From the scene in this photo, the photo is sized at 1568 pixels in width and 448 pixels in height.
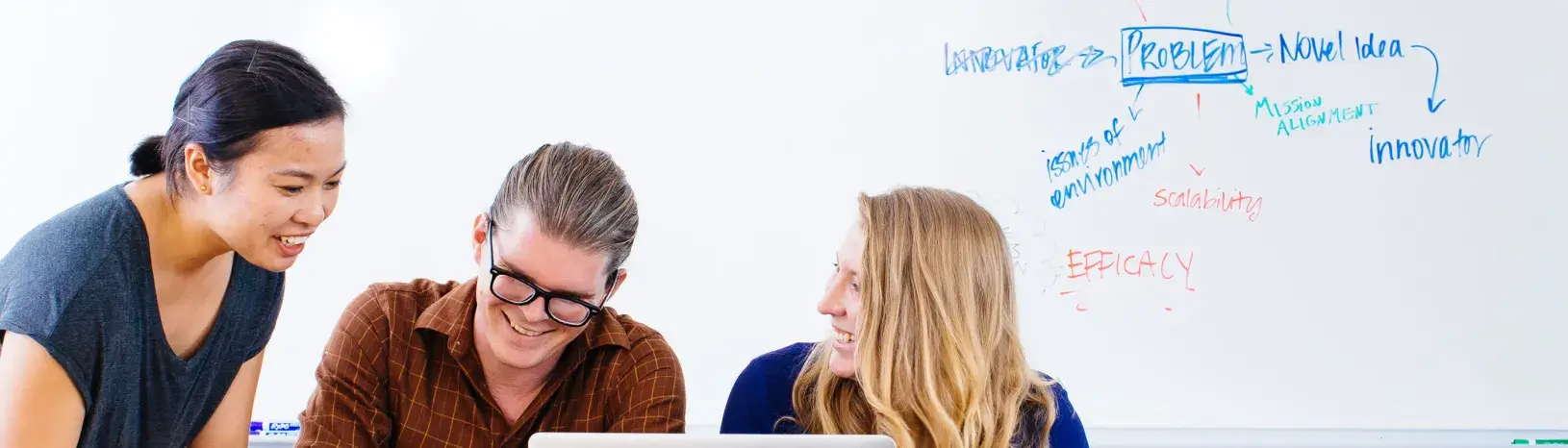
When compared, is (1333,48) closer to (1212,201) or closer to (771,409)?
(1212,201)

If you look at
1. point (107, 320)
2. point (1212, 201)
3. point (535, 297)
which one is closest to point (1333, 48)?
point (1212, 201)

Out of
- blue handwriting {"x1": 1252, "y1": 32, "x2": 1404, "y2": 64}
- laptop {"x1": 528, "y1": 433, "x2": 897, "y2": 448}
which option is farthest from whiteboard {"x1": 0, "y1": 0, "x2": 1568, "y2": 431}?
laptop {"x1": 528, "y1": 433, "x2": 897, "y2": 448}

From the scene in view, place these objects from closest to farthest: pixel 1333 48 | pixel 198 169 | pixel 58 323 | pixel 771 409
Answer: pixel 58 323, pixel 198 169, pixel 771 409, pixel 1333 48

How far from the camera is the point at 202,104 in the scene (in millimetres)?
1350

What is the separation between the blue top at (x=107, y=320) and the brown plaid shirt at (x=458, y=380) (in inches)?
6.9

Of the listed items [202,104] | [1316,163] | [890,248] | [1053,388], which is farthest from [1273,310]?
[202,104]

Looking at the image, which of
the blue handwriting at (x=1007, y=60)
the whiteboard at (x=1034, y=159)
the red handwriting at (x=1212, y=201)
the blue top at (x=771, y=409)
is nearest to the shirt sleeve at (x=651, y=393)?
the blue top at (x=771, y=409)

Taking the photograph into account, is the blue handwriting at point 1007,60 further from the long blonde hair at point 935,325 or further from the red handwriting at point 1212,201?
the long blonde hair at point 935,325

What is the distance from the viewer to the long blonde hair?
1.60m

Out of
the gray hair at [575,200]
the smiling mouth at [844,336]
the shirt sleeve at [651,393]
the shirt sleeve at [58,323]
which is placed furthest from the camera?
the smiling mouth at [844,336]

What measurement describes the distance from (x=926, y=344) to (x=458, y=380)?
2.34 feet

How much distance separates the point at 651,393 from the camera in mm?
1630

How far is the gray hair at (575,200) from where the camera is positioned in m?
1.51

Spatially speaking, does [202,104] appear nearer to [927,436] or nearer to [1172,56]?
[927,436]
